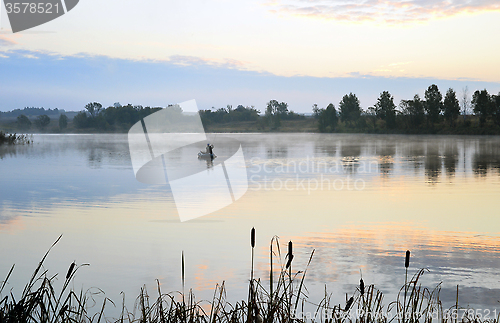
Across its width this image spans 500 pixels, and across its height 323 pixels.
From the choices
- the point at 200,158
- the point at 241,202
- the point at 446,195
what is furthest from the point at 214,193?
the point at 200,158

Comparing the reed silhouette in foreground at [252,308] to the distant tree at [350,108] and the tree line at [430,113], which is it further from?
the distant tree at [350,108]

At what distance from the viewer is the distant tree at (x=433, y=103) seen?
321ft

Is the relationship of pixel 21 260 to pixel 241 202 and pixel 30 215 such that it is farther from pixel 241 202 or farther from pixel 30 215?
pixel 241 202

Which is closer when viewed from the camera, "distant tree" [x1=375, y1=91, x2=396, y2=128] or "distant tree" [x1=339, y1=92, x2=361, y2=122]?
"distant tree" [x1=375, y1=91, x2=396, y2=128]

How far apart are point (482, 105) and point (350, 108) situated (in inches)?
1690

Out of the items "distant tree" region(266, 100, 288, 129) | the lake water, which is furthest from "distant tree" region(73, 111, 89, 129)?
the lake water

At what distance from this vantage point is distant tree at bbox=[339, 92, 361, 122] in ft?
422

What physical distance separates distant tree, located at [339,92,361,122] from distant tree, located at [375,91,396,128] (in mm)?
14330

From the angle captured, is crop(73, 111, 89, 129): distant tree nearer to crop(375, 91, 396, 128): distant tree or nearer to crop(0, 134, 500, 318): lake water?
crop(375, 91, 396, 128): distant tree

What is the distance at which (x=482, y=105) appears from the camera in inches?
3553

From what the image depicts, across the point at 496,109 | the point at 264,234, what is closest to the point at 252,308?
the point at 264,234

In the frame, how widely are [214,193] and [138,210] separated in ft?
10.7

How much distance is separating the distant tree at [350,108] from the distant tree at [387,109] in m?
14.3

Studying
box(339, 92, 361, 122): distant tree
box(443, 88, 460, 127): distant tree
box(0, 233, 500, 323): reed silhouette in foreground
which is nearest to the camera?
box(0, 233, 500, 323): reed silhouette in foreground
